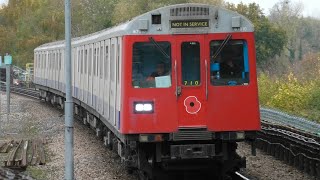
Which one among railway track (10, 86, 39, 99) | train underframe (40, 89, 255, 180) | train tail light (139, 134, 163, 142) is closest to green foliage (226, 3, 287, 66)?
railway track (10, 86, 39, 99)

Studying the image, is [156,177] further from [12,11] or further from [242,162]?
[12,11]

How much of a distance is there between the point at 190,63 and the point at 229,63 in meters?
0.65

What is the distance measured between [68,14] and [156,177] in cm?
320

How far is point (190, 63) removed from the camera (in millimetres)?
10281

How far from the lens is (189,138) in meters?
10.1

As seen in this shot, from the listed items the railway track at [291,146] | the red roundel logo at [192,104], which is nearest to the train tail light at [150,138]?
the red roundel logo at [192,104]

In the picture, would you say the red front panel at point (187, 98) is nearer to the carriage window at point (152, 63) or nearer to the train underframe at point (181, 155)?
the carriage window at point (152, 63)

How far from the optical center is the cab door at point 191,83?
33.4ft

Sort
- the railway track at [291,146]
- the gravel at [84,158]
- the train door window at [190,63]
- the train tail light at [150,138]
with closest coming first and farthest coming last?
1. the train tail light at [150,138]
2. the train door window at [190,63]
3. the railway track at [291,146]
4. the gravel at [84,158]

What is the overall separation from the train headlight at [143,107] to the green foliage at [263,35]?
4054 cm

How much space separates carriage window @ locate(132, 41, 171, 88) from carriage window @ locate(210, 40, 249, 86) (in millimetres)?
750

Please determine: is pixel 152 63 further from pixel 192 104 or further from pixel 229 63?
pixel 229 63

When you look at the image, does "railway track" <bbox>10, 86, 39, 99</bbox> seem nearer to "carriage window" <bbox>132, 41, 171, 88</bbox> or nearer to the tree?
"carriage window" <bbox>132, 41, 171, 88</bbox>

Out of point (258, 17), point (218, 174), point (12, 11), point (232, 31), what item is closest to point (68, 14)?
point (232, 31)
